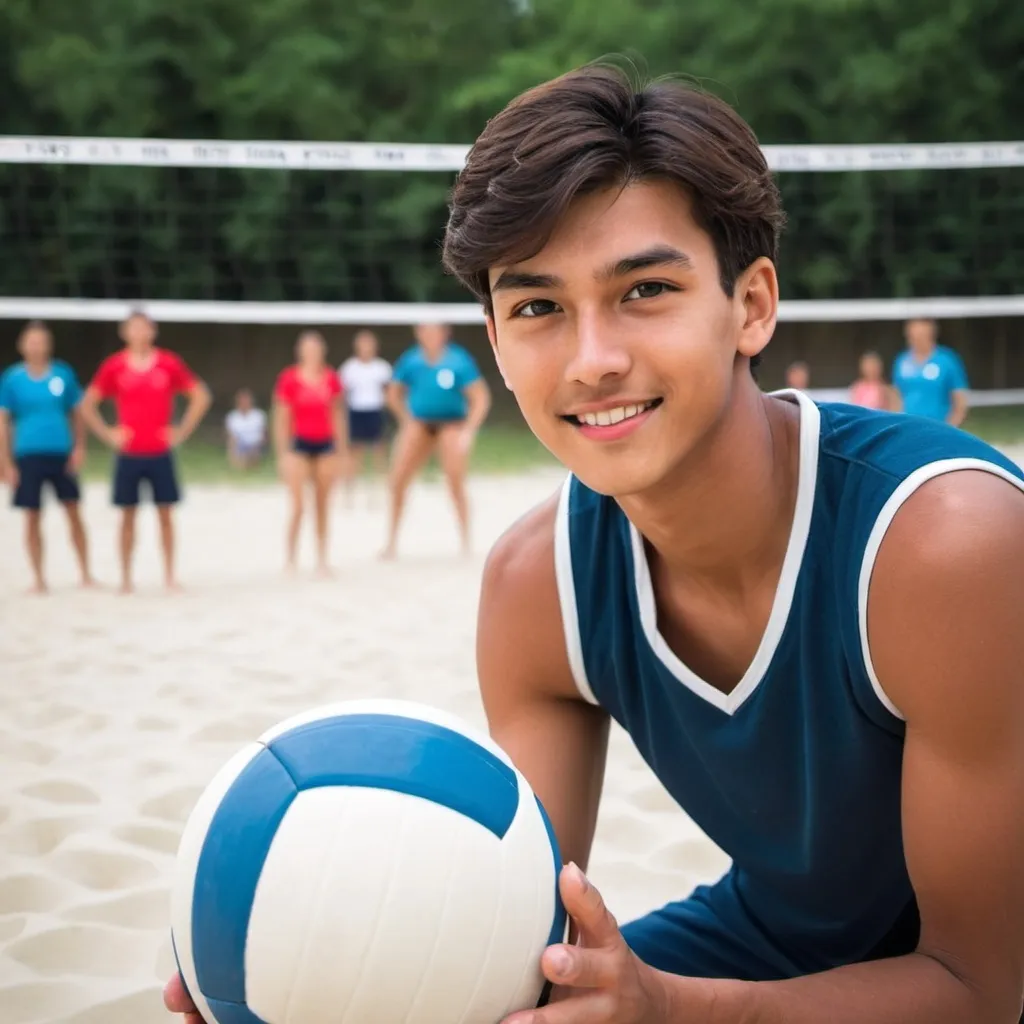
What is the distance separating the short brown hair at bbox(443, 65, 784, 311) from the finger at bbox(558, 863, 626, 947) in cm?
70

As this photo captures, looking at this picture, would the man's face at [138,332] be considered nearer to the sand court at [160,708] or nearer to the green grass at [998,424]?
the sand court at [160,708]

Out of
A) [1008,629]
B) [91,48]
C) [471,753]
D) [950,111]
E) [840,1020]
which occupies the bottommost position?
[840,1020]

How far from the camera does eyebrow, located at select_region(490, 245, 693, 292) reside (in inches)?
58.6

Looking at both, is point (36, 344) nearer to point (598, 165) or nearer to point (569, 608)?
point (569, 608)

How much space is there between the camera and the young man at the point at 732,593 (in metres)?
1.42

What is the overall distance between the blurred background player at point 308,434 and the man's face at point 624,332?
6.19 meters

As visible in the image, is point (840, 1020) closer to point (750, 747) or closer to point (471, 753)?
point (750, 747)

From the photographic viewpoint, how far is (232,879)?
4.39 ft

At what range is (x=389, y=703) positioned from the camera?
1.52 meters

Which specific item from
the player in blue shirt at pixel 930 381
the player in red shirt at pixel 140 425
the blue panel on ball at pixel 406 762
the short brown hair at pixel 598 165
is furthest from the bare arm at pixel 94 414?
the blue panel on ball at pixel 406 762

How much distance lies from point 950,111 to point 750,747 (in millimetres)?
20196

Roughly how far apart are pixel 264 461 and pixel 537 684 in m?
13.1

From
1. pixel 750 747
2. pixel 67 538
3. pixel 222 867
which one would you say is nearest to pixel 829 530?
pixel 750 747

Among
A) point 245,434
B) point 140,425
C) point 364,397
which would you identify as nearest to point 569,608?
point 140,425
